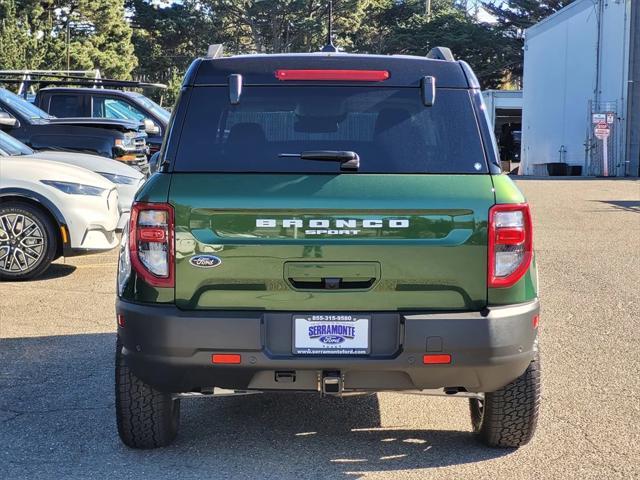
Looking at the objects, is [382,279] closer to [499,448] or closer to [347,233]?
[347,233]

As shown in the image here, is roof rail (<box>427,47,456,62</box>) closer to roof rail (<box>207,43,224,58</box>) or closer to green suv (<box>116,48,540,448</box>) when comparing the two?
green suv (<box>116,48,540,448</box>)

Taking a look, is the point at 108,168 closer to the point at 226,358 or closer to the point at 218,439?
the point at 218,439

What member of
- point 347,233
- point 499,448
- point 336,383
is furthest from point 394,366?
point 499,448

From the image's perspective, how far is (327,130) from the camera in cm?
410

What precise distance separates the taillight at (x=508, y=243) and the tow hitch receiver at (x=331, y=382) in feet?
2.51

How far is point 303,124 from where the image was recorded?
4.11 metres

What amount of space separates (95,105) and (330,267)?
13348 millimetres

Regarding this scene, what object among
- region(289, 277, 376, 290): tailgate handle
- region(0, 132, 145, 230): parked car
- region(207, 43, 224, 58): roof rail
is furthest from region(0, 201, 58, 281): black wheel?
region(289, 277, 376, 290): tailgate handle

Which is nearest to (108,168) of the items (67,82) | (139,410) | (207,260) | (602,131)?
(139,410)

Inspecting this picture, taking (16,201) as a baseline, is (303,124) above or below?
above

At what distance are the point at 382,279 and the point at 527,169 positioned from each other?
3670cm

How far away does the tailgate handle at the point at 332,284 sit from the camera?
151 inches

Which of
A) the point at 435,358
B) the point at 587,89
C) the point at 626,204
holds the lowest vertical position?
the point at 626,204

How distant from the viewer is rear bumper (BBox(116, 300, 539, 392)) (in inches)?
150
